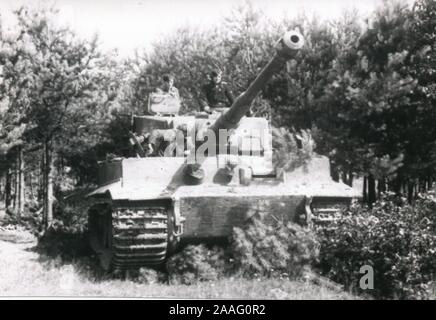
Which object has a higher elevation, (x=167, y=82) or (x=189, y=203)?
(x=167, y=82)

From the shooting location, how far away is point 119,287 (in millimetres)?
7785

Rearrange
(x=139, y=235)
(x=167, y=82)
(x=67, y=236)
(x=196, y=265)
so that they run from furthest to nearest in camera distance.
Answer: (x=67, y=236) < (x=167, y=82) < (x=196, y=265) < (x=139, y=235)

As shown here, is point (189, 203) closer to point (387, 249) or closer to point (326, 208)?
point (326, 208)

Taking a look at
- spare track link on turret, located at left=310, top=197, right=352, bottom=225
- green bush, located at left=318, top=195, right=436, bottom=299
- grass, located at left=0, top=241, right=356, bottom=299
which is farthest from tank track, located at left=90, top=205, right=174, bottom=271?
green bush, located at left=318, top=195, right=436, bottom=299

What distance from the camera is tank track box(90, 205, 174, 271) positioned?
764cm

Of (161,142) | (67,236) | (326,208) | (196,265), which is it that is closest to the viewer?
(196,265)

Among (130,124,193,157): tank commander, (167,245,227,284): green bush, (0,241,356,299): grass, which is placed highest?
(130,124,193,157): tank commander

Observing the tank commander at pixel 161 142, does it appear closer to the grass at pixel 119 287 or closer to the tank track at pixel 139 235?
the tank track at pixel 139 235

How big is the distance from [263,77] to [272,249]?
2.49 m

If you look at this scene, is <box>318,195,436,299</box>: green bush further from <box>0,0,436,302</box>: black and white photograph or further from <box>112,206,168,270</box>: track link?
<box>112,206,168,270</box>: track link

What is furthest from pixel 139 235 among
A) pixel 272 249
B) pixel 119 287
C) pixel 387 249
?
pixel 387 249

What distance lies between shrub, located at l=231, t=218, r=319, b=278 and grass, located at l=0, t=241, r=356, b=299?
10.0 inches

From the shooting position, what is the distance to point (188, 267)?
820cm
